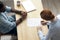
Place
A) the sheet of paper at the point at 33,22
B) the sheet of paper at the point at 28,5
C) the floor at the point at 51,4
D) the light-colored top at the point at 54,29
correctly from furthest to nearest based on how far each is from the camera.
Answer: the floor at the point at 51,4
the sheet of paper at the point at 28,5
the sheet of paper at the point at 33,22
the light-colored top at the point at 54,29

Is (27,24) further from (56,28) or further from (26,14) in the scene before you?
(56,28)

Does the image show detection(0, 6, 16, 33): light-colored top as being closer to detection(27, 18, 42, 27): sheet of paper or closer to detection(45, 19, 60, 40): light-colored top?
detection(27, 18, 42, 27): sheet of paper

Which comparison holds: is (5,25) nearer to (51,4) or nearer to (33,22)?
(33,22)

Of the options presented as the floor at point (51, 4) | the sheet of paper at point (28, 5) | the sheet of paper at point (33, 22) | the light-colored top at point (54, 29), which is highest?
the floor at point (51, 4)

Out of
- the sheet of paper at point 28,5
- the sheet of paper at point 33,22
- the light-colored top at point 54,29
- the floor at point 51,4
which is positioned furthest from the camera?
the floor at point 51,4

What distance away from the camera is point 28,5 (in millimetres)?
2684

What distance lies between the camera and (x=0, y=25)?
2.31 metres

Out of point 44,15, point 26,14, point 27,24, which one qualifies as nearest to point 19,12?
point 26,14

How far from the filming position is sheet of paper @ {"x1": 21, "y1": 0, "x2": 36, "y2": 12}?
2582 mm

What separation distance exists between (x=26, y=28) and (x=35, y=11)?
0.43 m

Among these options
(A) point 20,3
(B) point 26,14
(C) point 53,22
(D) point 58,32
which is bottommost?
(D) point 58,32

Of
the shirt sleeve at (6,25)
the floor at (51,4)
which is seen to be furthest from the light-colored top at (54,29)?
the floor at (51,4)

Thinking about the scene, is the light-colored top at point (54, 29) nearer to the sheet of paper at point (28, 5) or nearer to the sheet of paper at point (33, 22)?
the sheet of paper at point (33, 22)

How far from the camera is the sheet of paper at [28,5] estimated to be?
258cm
